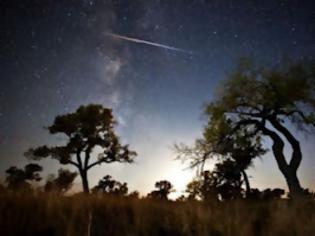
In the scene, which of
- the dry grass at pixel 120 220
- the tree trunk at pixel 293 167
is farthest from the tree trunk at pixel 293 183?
the dry grass at pixel 120 220

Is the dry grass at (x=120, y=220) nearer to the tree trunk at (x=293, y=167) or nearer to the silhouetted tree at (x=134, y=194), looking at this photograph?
the silhouetted tree at (x=134, y=194)

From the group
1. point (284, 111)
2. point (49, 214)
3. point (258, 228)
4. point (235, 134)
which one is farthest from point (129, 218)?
point (284, 111)

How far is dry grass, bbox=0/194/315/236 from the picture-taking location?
259 inches

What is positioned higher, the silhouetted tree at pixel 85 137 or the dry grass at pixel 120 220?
the silhouetted tree at pixel 85 137

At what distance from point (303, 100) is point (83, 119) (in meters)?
23.2

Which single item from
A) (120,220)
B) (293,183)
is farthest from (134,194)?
(293,183)

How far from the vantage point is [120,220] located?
7590mm

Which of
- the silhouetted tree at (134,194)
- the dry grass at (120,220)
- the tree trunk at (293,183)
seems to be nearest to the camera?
the dry grass at (120,220)

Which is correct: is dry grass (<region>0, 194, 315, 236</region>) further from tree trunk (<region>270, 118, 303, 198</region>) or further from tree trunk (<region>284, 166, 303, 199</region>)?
tree trunk (<region>270, 118, 303, 198</region>)

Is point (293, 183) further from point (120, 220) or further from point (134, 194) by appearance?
point (120, 220)

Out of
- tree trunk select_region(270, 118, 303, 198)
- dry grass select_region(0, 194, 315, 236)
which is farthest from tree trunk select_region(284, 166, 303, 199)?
dry grass select_region(0, 194, 315, 236)

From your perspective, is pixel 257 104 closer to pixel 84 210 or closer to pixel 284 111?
pixel 284 111

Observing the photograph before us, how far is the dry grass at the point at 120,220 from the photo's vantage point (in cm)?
658

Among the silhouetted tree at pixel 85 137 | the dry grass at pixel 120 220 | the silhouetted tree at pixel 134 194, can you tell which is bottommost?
the dry grass at pixel 120 220
